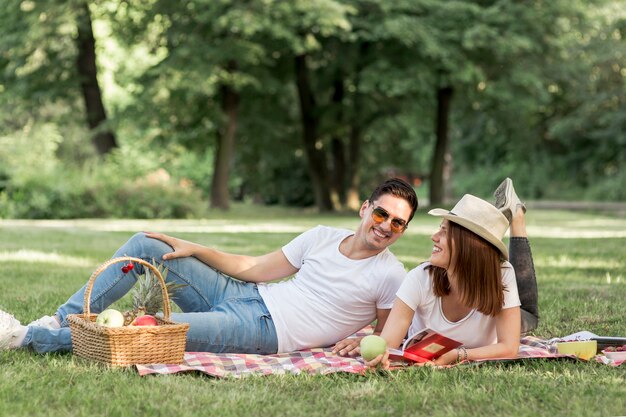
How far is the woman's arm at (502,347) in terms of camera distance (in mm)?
5039

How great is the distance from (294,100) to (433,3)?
786 cm

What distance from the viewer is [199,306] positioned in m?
5.71

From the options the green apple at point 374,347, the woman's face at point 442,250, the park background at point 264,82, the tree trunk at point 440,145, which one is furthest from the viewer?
the tree trunk at point 440,145

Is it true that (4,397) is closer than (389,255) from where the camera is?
Yes

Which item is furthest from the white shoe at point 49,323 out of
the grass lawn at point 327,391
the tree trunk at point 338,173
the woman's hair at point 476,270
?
the tree trunk at point 338,173

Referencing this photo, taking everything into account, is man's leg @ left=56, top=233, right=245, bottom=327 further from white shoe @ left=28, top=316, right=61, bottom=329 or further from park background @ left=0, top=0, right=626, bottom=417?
park background @ left=0, top=0, right=626, bottom=417

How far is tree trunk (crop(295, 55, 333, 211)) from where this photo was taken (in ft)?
90.2

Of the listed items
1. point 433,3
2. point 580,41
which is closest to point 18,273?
point 433,3

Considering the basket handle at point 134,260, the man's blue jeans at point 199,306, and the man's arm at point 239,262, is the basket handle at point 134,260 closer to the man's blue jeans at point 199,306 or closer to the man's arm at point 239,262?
the man's blue jeans at point 199,306

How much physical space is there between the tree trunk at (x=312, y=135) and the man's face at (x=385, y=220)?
22.5 m

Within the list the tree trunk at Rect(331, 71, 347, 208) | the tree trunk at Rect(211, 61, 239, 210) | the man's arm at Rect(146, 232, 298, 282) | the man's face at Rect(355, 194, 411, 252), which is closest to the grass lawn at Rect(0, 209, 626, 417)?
the man's face at Rect(355, 194, 411, 252)

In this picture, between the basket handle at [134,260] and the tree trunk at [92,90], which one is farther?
the tree trunk at [92,90]

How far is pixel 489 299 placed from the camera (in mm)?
4914

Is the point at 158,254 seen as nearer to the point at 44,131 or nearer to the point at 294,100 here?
the point at 294,100
